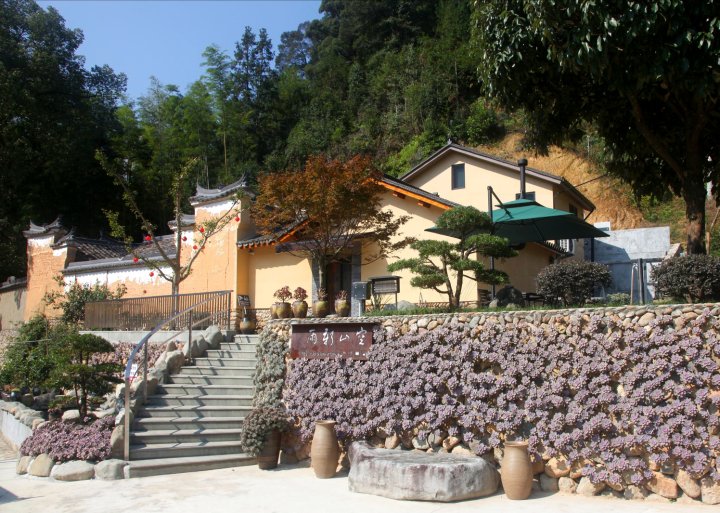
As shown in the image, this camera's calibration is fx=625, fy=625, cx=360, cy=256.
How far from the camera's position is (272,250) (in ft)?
57.5

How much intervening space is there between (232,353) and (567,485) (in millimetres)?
7195

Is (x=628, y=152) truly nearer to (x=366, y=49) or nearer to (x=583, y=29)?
(x=583, y=29)

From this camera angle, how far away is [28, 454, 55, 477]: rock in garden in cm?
910

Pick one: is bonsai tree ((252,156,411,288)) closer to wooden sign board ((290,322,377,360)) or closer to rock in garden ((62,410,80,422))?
wooden sign board ((290,322,377,360))

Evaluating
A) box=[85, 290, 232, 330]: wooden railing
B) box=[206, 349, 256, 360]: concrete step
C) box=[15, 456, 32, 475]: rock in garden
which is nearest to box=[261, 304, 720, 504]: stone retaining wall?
box=[206, 349, 256, 360]: concrete step

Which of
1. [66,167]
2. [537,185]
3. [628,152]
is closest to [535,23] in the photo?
[628,152]

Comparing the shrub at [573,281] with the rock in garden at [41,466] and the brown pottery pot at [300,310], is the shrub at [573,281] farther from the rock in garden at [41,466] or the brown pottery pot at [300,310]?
the rock in garden at [41,466]

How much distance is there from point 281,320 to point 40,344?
946 centimetres

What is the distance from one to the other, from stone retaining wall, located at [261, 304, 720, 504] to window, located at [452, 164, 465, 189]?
1461cm

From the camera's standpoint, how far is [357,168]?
1339 centimetres

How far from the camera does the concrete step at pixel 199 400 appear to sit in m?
10.6

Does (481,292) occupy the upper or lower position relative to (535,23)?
lower

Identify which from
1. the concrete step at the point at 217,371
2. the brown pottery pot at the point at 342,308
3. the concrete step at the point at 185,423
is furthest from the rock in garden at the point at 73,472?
→ the brown pottery pot at the point at 342,308

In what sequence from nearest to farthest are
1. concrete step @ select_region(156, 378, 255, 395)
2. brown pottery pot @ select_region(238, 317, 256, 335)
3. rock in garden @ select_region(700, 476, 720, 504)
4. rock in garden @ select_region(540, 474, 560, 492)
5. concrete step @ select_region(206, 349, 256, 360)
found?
rock in garden @ select_region(700, 476, 720, 504) → rock in garden @ select_region(540, 474, 560, 492) → concrete step @ select_region(156, 378, 255, 395) → concrete step @ select_region(206, 349, 256, 360) → brown pottery pot @ select_region(238, 317, 256, 335)
